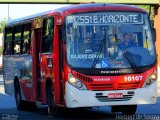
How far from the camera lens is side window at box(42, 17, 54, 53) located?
57.0ft

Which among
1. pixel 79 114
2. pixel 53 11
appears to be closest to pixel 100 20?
pixel 53 11

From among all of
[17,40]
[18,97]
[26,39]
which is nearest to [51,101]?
[26,39]

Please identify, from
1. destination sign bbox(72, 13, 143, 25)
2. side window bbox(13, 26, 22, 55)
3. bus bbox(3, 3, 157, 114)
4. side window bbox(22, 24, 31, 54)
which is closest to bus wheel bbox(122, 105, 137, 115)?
bus bbox(3, 3, 157, 114)

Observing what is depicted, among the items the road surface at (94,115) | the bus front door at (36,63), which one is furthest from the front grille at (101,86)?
the bus front door at (36,63)

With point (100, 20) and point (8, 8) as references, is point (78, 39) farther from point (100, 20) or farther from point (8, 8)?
point (8, 8)

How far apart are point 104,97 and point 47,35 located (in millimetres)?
2746

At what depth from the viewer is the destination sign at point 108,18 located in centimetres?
1644

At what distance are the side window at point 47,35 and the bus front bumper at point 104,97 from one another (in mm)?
1848

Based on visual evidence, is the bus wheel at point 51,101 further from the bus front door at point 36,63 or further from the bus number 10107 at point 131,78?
the bus number 10107 at point 131,78

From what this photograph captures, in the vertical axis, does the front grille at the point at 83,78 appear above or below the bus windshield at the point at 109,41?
below

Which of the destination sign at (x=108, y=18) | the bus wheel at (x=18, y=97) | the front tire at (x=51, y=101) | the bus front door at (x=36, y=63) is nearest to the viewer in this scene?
the destination sign at (x=108, y=18)

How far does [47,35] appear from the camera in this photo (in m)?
17.8

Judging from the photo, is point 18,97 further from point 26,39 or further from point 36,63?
point 36,63

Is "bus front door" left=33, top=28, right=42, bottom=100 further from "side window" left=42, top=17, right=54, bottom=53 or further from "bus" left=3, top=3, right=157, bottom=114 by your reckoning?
"bus" left=3, top=3, right=157, bottom=114
